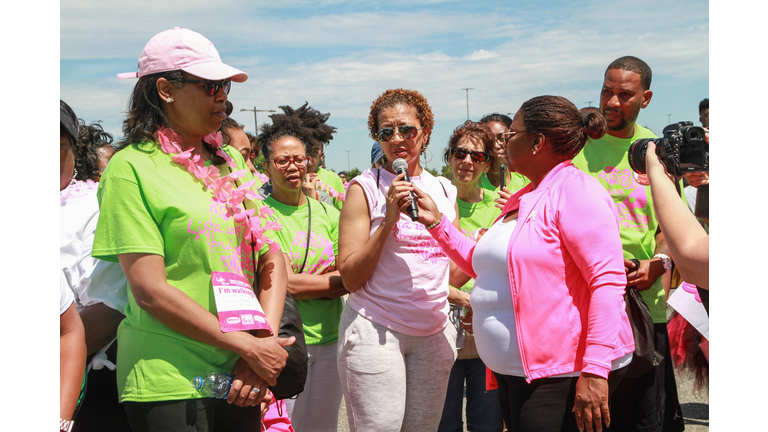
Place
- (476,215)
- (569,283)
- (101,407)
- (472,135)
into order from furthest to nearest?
(472,135) < (476,215) < (101,407) < (569,283)

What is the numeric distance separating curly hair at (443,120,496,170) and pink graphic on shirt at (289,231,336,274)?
48.0 inches

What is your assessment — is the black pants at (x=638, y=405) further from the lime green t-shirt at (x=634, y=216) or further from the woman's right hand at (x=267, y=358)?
the woman's right hand at (x=267, y=358)

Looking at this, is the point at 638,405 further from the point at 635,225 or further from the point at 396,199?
the point at 396,199

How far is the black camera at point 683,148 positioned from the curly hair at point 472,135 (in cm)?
190

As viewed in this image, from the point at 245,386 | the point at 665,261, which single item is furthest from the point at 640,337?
the point at 245,386

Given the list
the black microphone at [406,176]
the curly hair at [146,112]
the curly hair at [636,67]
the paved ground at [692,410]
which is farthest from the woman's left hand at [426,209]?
the paved ground at [692,410]

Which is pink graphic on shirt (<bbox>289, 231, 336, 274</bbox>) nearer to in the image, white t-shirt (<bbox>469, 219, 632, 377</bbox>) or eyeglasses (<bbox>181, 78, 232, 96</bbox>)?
white t-shirt (<bbox>469, 219, 632, 377</bbox>)

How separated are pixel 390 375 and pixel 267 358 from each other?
0.86 metres

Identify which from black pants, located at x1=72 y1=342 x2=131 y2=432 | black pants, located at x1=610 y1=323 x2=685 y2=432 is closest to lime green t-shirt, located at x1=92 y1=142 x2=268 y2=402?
black pants, located at x1=72 y1=342 x2=131 y2=432

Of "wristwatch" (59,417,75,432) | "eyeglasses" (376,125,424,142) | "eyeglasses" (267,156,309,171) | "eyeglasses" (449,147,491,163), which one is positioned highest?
"eyeglasses" (376,125,424,142)

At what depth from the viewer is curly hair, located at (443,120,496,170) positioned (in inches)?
161

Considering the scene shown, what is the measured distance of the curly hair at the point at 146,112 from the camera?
2051 mm

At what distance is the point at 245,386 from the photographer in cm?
201

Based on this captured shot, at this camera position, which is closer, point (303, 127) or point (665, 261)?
point (665, 261)
